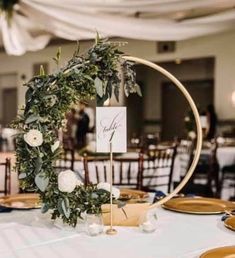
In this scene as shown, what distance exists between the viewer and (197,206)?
6.86 ft

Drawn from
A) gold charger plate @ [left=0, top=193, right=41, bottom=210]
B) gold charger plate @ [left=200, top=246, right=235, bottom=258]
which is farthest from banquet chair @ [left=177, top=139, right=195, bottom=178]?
gold charger plate @ [left=200, top=246, right=235, bottom=258]

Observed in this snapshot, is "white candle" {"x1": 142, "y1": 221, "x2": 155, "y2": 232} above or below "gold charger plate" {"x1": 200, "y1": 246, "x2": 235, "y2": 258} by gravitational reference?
above

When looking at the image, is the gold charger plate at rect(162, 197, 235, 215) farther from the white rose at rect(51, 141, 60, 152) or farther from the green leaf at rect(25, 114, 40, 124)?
the green leaf at rect(25, 114, 40, 124)

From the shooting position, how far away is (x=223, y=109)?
9.44m

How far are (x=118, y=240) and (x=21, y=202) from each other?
72cm

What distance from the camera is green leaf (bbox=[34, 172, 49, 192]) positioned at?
1.70m

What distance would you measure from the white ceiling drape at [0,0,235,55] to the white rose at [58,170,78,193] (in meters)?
3.79

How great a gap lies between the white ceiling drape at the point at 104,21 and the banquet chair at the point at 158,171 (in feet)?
5.98

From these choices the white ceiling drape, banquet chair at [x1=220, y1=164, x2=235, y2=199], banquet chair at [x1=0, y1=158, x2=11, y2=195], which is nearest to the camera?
banquet chair at [x1=0, y1=158, x2=11, y2=195]

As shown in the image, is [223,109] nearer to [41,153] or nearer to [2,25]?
[2,25]

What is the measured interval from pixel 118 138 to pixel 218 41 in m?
A: 8.09

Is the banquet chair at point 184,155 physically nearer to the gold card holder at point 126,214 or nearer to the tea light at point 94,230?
the gold card holder at point 126,214

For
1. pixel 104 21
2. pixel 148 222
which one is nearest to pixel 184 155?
pixel 104 21

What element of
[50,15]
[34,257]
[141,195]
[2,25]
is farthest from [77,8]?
[34,257]
